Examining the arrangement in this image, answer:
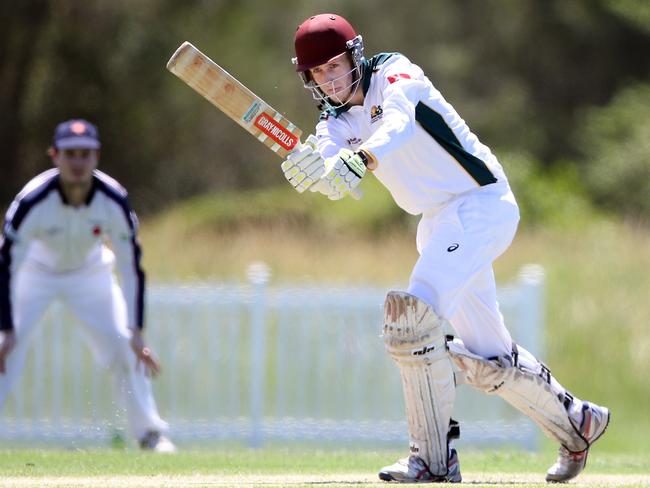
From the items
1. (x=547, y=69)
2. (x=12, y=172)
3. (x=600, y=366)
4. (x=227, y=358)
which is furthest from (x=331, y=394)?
(x=547, y=69)

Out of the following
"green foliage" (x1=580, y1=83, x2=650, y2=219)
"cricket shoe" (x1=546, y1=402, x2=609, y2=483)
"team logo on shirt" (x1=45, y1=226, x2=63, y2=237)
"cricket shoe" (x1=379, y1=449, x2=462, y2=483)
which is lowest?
"cricket shoe" (x1=379, y1=449, x2=462, y2=483)

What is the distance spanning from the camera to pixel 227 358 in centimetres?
1085

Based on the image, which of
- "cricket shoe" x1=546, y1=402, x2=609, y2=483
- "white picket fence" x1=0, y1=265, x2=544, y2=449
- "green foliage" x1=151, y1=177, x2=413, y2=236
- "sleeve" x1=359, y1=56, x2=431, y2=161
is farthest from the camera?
"green foliage" x1=151, y1=177, x2=413, y2=236

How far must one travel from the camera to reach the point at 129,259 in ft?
28.4

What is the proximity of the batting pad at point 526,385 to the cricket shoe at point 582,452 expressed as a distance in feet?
0.10

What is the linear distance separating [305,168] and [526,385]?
1383mm

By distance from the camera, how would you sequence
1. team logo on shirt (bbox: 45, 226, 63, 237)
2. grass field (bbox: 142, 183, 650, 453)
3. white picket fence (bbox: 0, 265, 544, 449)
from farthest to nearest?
grass field (bbox: 142, 183, 650, 453) < white picket fence (bbox: 0, 265, 544, 449) < team logo on shirt (bbox: 45, 226, 63, 237)

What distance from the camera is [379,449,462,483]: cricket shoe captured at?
5.39 meters

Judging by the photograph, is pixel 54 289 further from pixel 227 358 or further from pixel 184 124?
pixel 184 124

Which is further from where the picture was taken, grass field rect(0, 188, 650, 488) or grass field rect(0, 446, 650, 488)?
grass field rect(0, 188, 650, 488)

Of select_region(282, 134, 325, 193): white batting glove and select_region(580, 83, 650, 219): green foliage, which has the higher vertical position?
select_region(580, 83, 650, 219): green foliage

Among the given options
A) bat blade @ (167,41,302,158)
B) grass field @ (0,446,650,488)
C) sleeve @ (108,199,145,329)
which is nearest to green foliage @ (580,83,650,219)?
sleeve @ (108,199,145,329)

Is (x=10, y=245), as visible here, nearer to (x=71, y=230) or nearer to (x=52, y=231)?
(x=52, y=231)

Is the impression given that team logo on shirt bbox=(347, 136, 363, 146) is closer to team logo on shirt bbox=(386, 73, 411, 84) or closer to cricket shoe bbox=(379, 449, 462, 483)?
team logo on shirt bbox=(386, 73, 411, 84)
